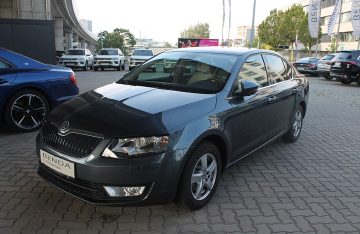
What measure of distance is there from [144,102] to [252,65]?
1.71m

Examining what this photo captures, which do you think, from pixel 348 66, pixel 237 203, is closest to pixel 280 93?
pixel 237 203

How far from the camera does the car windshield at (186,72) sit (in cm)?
427

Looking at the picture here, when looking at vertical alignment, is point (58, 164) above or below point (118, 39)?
below

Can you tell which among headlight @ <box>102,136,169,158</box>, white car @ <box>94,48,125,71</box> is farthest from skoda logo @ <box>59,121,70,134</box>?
white car @ <box>94,48,125,71</box>

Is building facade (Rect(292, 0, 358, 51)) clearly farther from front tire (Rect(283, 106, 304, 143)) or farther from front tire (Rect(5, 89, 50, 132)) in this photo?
front tire (Rect(5, 89, 50, 132))

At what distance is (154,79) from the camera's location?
466 centimetres

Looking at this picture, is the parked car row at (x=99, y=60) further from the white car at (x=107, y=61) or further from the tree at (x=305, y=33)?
the tree at (x=305, y=33)

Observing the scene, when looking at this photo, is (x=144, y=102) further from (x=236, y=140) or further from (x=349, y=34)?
(x=349, y=34)

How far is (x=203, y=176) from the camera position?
3.74m

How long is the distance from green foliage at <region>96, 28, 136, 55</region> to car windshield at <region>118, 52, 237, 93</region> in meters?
93.3

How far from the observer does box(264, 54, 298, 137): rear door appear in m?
5.10

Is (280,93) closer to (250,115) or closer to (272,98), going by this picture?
(272,98)

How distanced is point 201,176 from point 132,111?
92 cm

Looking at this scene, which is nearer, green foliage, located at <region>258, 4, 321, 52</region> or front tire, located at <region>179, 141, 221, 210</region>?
front tire, located at <region>179, 141, 221, 210</region>
